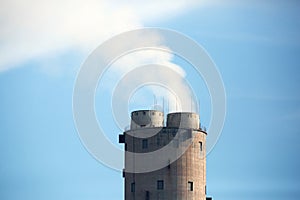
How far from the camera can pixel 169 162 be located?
97250mm

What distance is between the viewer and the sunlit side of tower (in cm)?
9681

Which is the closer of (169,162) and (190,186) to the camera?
(169,162)

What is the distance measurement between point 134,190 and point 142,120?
9.45m

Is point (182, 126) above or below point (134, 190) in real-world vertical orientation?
above

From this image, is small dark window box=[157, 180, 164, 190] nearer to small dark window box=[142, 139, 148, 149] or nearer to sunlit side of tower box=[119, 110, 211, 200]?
sunlit side of tower box=[119, 110, 211, 200]

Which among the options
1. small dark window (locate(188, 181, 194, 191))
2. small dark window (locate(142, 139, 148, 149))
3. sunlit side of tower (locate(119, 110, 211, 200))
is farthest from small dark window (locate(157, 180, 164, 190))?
small dark window (locate(142, 139, 148, 149))

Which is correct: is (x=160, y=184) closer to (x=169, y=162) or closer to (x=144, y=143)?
(x=169, y=162)

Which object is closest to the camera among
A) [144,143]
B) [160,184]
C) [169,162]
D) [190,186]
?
[160,184]

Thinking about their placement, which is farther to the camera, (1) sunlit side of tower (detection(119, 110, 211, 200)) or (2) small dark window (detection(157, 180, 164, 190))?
(1) sunlit side of tower (detection(119, 110, 211, 200))

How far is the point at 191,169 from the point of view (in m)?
98.0

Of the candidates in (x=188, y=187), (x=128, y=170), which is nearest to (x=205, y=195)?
(x=188, y=187)

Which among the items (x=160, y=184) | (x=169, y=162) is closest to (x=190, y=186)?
(x=160, y=184)

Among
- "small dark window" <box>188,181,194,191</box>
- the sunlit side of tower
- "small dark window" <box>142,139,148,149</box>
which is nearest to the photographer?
the sunlit side of tower

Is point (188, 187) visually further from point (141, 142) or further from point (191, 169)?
point (141, 142)
